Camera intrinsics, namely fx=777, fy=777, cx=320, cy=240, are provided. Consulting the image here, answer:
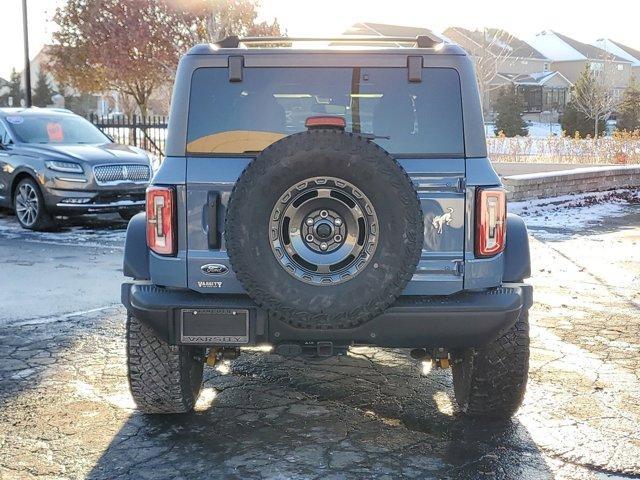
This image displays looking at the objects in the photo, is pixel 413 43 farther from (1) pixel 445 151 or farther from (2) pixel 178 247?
(2) pixel 178 247

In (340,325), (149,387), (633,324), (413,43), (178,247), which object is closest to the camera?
(340,325)

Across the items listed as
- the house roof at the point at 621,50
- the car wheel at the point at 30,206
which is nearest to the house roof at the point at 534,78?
the house roof at the point at 621,50

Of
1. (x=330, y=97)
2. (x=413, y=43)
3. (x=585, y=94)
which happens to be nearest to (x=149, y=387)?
(x=330, y=97)

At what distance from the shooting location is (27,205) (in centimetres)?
1165

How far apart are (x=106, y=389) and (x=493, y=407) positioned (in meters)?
2.31

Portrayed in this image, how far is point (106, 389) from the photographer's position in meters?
4.76

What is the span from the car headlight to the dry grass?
15398 millimetres

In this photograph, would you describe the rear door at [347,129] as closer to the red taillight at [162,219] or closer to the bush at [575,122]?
the red taillight at [162,219]

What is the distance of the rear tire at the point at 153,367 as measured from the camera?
4074 mm

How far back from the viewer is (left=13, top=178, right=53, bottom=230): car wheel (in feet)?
37.7

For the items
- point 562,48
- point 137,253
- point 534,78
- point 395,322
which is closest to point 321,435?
point 395,322

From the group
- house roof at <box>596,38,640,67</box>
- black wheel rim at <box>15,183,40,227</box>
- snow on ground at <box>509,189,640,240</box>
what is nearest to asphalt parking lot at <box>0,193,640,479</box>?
black wheel rim at <box>15,183,40,227</box>

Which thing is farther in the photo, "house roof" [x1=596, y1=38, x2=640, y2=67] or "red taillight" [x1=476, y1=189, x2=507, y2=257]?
"house roof" [x1=596, y1=38, x2=640, y2=67]

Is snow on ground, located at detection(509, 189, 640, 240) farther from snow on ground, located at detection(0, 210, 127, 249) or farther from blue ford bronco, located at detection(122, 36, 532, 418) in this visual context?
blue ford bronco, located at detection(122, 36, 532, 418)
